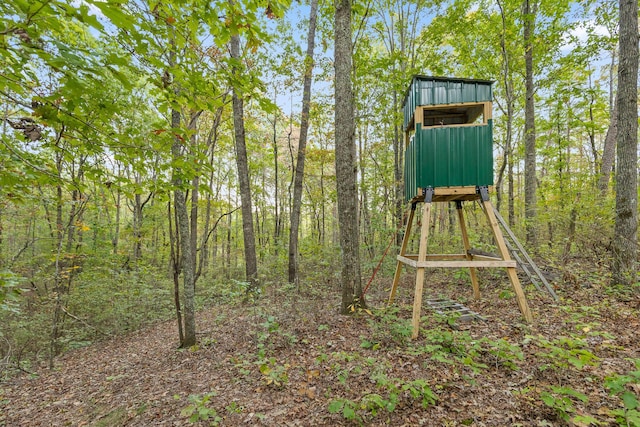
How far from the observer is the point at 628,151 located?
518cm

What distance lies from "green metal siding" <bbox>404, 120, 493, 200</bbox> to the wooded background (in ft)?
4.60

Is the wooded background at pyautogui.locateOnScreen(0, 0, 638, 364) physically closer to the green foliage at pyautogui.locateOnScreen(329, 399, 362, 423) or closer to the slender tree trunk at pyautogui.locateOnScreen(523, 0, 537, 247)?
the slender tree trunk at pyautogui.locateOnScreen(523, 0, 537, 247)

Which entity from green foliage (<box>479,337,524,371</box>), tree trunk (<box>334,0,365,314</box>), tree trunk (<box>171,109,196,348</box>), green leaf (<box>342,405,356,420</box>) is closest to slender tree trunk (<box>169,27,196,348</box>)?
tree trunk (<box>171,109,196,348</box>)

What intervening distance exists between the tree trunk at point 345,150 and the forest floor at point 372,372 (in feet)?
3.58

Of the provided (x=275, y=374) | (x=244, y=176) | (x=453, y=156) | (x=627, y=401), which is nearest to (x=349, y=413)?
(x=275, y=374)

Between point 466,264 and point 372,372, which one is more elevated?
point 466,264

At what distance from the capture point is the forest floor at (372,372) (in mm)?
2791

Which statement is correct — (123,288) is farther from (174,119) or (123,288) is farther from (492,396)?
(492,396)

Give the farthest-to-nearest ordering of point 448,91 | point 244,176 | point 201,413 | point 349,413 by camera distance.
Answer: point 244,176, point 448,91, point 201,413, point 349,413

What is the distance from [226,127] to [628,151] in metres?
14.2

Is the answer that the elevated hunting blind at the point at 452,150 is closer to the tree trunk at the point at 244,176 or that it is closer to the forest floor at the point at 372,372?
the forest floor at the point at 372,372

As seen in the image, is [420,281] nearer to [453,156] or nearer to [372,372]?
[372,372]

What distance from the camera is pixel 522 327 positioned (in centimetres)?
441

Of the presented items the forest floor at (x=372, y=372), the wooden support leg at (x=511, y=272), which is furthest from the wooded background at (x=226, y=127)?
the wooden support leg at (x=511, y=272)
